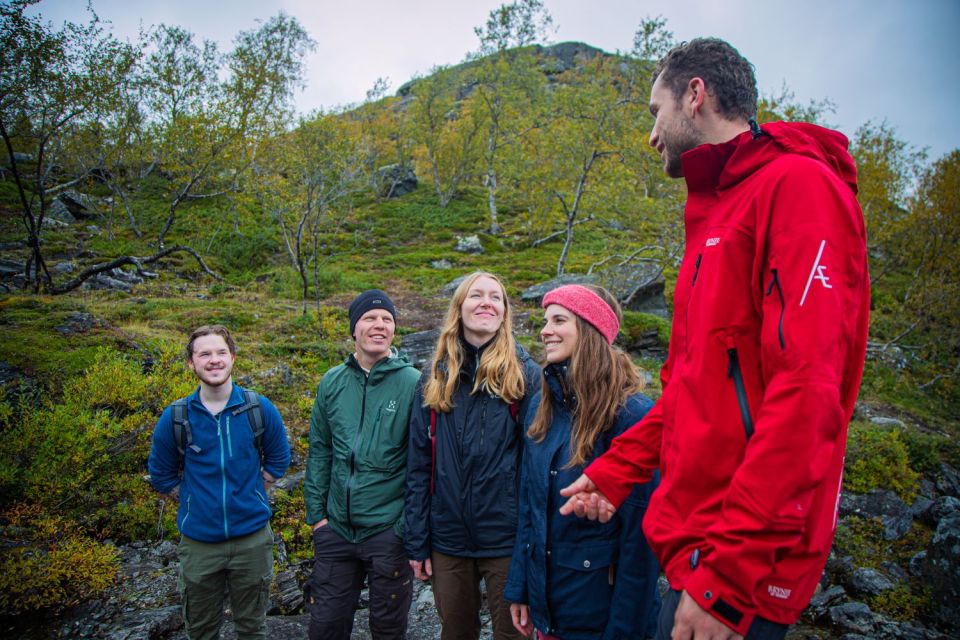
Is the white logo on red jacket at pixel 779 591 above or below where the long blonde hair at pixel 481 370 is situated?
below

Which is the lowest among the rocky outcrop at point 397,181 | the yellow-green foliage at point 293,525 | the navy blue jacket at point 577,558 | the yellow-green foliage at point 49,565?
the yellow-green foliage at point 293,525

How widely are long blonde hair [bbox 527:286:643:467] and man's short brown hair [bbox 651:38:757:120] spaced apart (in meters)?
1.45

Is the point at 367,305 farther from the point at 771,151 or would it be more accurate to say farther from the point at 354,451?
the point at 771,151

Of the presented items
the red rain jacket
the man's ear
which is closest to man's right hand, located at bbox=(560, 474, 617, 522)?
the red rain jacket

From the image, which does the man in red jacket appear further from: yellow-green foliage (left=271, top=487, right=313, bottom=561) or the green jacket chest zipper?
yellow-green foliage (left=271, top=487, right=313, bottom=561)

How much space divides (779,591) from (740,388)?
52cm

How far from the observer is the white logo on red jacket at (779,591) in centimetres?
123

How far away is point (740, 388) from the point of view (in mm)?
1410

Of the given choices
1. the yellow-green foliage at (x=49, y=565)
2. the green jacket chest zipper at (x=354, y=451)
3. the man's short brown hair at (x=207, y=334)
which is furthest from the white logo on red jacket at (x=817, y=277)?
the yellow-green foliage at (x=49, y=565)

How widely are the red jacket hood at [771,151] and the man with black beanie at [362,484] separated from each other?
2647 mm

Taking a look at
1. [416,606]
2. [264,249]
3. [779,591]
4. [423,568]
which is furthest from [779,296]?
[264,249]

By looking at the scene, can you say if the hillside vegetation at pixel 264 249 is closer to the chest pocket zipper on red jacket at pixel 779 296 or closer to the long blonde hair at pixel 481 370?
the long blonde hair at pixel 481 370

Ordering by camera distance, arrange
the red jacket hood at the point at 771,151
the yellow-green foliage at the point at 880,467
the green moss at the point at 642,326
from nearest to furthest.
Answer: the red jacket hood at the point at 771,151 → the yellow-green foliage at the point at 880,467 → the green moss at the point at 642,326

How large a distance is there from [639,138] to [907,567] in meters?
13.0
